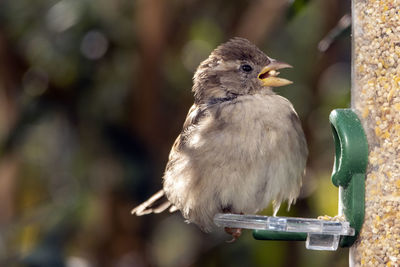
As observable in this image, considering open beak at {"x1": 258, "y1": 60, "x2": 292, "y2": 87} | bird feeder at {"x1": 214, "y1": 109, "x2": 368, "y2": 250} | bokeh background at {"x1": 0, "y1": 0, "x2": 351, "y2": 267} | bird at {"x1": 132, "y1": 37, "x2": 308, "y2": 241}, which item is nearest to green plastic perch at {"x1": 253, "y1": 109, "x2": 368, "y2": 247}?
bird feeder at {"x1": 214, "y1": 109, "x2": 368, "y2": 250}

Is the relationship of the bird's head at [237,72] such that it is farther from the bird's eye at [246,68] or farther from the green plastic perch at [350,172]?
the green plastic perch at [350,172]

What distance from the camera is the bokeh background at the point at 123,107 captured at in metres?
4.78

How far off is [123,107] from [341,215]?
2.20 metres

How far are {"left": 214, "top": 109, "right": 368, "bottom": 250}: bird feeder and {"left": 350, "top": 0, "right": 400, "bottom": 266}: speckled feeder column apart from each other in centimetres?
3

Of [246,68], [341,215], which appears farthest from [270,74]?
[341,215]

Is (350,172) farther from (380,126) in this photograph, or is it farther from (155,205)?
(155,205)

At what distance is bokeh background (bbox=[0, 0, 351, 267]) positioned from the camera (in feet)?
15.7

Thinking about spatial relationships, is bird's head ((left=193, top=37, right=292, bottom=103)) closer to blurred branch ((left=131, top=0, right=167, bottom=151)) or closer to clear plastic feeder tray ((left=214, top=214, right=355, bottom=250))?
blurred branch ((left=131, top=0, right=167, bottom=151))

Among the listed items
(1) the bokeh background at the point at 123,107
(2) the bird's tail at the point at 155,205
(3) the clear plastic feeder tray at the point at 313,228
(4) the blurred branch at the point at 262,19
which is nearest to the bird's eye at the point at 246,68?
(1) the bokeh background at the point at 123,107

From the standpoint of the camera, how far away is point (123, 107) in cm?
509

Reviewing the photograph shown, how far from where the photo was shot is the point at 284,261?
4914 mm

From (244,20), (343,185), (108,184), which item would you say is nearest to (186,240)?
(108,184)

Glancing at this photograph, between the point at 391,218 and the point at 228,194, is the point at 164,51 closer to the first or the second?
the point at 228,194

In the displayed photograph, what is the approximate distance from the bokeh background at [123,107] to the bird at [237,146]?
2.29 feet
